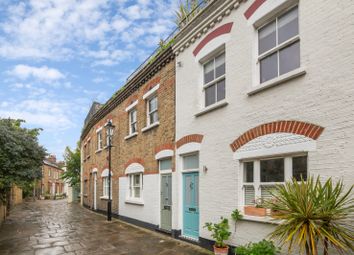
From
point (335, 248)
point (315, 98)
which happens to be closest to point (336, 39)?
point (315, 98)

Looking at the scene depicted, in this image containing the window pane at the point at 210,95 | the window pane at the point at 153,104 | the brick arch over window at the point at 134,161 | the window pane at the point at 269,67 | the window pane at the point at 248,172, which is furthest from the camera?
the brick arch over window at the point at 134,161

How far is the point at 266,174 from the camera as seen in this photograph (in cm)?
668

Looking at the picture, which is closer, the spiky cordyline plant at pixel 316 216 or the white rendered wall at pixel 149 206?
the spiky cordyline plant at pixel 316 216

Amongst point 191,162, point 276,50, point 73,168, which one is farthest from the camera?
point 73,168

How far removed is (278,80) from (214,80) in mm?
2633

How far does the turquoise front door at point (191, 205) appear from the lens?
9134 mm

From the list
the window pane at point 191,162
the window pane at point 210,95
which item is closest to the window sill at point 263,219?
the window pane at point 191,162

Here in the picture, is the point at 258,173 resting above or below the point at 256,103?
below

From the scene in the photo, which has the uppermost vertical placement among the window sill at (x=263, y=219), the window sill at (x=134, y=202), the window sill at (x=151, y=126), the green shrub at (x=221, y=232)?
the window sill at (x=151, y=126)

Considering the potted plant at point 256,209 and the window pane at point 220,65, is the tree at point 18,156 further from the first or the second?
the potted plant at point 256,209

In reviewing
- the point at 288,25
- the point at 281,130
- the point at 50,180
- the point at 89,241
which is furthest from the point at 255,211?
the point at 50,180

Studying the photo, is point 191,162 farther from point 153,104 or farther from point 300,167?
point 300,167

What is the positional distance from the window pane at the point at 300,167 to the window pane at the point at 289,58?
184cm

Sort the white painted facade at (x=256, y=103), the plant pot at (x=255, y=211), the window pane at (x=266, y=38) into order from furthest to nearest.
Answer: the window pane at (x=266, y=38) < the plant pot at (x=255, y=211) < the white painted facade at (x=256, y=103)
